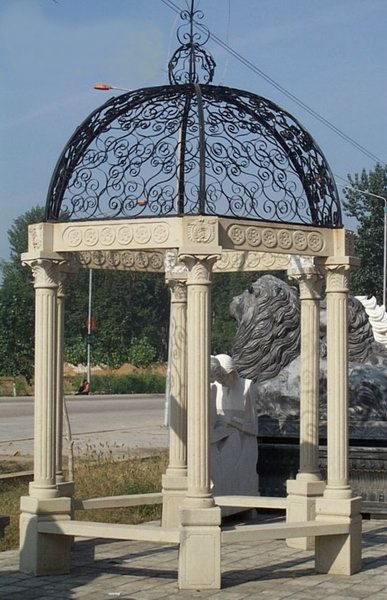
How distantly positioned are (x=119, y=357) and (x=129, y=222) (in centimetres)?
6024

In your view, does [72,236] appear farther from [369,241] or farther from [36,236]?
[369,241]

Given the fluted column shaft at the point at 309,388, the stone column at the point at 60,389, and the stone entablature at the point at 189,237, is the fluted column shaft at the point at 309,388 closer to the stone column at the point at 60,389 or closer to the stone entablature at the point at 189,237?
the stone entablature at the point at 189,237

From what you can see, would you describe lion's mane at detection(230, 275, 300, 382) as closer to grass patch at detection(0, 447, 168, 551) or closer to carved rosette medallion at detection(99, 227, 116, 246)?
grass patch at detection(0, 447, 168, 551)

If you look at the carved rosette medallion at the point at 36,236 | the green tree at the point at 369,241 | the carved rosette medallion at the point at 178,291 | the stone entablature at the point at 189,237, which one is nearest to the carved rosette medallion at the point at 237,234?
the stone entablature at the point at 189,237

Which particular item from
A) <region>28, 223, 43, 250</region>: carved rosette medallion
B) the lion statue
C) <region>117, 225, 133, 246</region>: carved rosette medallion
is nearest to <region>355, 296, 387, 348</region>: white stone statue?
the lion statue

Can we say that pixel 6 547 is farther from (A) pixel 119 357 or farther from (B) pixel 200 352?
(A) pixel 119 357

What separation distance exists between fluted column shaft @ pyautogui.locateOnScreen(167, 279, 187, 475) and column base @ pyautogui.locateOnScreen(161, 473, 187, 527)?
104mm

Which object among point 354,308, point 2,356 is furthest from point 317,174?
point 2,356

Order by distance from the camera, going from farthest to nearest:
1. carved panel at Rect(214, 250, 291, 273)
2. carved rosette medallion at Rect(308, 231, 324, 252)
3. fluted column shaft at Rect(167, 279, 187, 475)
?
fluted column shaft at Rect(167, 279, 187, 475)
carved panel at Rect(214, 250, 291, 273)
carved rosette medallion at Rect(308, 231, 324, 252)

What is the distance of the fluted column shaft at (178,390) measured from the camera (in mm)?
11656

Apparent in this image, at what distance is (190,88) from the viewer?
32.3 feet

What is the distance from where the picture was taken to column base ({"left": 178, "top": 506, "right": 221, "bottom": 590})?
8.63 meters

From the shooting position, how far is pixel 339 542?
946cm

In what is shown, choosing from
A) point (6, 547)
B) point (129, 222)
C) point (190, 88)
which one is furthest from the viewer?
point (6, 547)
